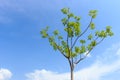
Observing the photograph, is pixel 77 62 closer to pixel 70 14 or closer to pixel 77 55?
pixel 77 55

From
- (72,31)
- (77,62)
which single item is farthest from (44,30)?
(77,62)

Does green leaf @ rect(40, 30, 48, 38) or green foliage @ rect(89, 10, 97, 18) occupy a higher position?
green foliage @ rect(89, 10, 97, 18)

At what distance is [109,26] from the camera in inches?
1089

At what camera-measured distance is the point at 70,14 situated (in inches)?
1062

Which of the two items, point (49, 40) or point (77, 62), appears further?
point (49, 40)

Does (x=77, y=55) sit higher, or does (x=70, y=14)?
(x=70, y=14)

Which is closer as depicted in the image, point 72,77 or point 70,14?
point 72,77

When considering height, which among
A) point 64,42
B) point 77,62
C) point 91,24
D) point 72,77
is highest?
point 91,24

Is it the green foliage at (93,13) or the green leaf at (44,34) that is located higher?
the green foliage at (93,13)

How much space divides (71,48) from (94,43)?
A: 262cm

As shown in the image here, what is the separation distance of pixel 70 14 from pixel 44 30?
348cm

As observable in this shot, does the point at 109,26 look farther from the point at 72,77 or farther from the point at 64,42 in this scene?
the point at 72,77

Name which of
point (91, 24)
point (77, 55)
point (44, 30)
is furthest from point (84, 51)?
point (44, 30)

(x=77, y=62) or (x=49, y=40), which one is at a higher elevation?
(x=49, y=40)
